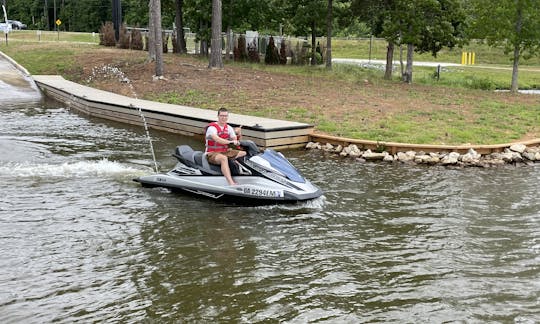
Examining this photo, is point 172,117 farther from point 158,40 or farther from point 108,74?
point 108,74

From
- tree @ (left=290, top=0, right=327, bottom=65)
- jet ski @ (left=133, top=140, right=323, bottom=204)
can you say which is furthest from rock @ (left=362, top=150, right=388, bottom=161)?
tree @ (left=290, top=0, right=327, bottom=65)

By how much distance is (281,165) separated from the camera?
28.3ft

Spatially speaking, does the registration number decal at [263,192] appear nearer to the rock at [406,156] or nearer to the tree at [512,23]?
the rock at [406,156]

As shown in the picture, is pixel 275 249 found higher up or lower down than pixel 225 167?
lower down

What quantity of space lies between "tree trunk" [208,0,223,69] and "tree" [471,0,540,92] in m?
10.5

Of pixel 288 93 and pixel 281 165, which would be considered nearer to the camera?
pixel 281 165

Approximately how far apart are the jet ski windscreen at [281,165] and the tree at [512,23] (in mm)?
16806

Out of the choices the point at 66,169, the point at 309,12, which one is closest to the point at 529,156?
the point at 66,169

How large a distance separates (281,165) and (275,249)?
6.58ft

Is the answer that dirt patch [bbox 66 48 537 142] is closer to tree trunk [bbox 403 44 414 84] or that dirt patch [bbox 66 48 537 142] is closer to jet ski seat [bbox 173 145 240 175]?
tree trunk [bbox 403 44 414 84]

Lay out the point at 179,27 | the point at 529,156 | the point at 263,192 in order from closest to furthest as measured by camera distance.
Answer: the point at 263,192 → the point at 529,156 → the point at 179,27

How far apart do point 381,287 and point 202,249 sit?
2.21m

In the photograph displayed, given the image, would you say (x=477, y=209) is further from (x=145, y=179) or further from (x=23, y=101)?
(x=23, y=101)

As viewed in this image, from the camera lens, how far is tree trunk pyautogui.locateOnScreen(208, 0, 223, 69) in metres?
23.0
